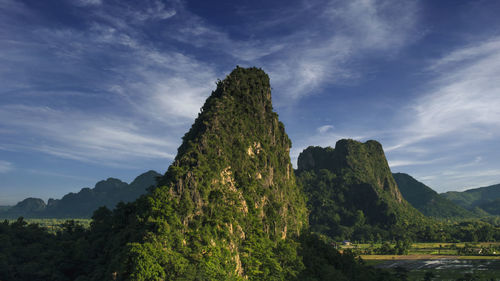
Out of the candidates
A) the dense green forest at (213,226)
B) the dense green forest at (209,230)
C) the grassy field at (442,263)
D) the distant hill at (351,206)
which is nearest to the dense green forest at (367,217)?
the distant hill at (351,206)

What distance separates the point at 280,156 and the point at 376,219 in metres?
120

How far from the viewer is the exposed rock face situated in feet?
127

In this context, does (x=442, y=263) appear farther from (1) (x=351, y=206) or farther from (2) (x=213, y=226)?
(2) (x=213, y=226)

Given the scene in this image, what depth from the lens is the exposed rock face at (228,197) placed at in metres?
38.7

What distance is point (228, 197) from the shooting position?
162 feet

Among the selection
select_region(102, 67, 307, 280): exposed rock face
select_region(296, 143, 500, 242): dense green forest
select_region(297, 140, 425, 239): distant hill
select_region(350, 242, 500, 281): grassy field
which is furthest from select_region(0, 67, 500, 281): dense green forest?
select_region(297, 140, 425, 239): distant hill

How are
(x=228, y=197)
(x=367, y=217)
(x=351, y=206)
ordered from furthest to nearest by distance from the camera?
(x=351, y=206), (x=367, y=217), (x=228, y=197)

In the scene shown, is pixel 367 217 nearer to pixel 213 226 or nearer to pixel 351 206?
pixel 351 206

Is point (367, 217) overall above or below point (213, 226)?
above

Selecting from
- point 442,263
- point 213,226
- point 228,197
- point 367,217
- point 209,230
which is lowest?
point 442,263

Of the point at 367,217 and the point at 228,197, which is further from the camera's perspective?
the point at 367,217

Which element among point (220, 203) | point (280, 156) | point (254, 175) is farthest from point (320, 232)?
point (220, 203)

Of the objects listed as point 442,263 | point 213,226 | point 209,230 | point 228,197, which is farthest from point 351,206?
point 209,230

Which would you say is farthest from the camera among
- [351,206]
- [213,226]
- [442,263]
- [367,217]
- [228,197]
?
[351,206]
